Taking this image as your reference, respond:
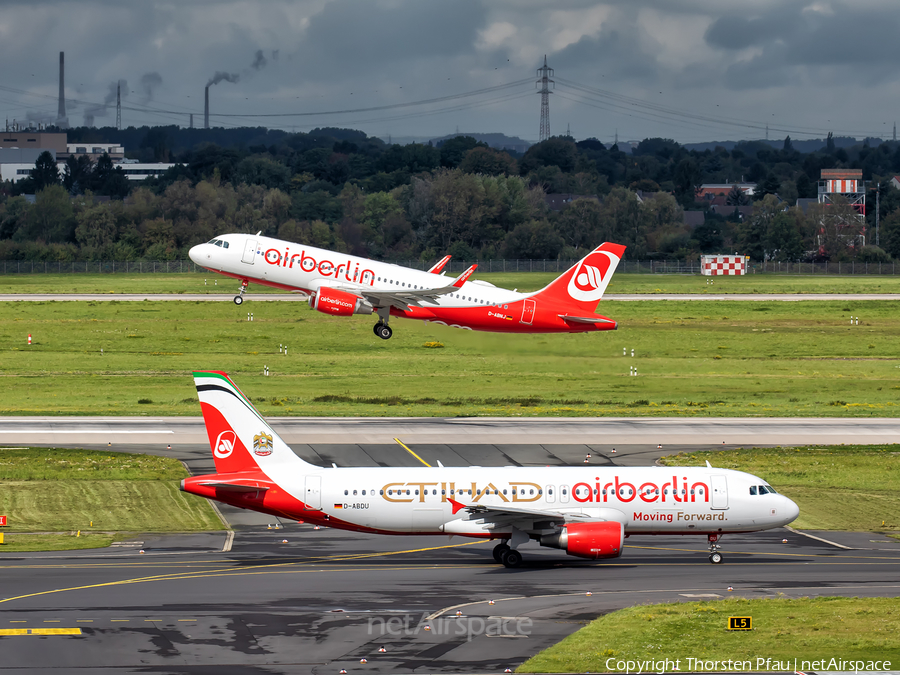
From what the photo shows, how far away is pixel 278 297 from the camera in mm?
156500

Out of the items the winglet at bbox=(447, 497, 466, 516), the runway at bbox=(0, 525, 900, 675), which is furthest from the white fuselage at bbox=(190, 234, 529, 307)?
the winglet at bbox=(447, 497, 466, 516)

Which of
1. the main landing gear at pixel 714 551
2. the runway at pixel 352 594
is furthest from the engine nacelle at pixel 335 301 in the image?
the main landing gear at pixel 714 551

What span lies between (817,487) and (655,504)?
19.8m

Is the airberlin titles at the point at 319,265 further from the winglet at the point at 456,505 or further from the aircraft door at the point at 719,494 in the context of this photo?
the aircraft door at the point at 719,494

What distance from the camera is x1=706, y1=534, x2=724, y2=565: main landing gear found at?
46406 mm

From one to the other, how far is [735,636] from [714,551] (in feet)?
39.4

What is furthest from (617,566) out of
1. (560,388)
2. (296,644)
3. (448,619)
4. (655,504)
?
(560,388)

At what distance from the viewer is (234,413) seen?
46.9 m

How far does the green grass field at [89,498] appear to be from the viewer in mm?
52500

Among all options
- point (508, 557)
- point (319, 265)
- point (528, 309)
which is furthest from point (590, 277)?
point (508, 557)

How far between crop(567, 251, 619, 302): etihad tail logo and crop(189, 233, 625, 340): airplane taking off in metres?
0.06

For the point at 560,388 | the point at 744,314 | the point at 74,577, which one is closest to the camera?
the point at 74,577

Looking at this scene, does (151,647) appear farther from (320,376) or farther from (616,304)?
(616,304)

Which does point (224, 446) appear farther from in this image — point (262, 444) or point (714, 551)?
point (714, 551)
